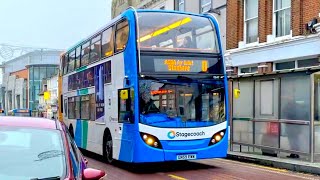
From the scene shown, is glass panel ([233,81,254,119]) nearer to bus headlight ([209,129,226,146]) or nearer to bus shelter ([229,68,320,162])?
bus shelter ([229,68,320,162])

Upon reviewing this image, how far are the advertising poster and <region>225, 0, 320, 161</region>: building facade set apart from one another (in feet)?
15.5

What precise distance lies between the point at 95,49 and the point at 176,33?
3.88 m

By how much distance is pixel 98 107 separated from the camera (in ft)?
49.0

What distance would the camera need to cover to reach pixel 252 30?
2198 centimetres

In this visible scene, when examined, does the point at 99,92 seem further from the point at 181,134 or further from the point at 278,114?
the point at 278,114

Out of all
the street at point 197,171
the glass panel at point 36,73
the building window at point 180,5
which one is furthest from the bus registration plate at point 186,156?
the glass panel at point 36,73

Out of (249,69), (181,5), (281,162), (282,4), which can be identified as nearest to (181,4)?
(181,5)

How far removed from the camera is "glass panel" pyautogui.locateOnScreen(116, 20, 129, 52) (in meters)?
12.3

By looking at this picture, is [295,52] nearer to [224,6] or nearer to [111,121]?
[224,6]

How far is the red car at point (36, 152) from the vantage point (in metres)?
4.66

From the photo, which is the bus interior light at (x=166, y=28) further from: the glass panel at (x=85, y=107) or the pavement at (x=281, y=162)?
the glass panel at (x=85, y=107)

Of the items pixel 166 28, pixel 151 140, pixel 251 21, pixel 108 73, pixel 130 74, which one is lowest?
pixel 151 140

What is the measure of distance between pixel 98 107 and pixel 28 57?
257ft

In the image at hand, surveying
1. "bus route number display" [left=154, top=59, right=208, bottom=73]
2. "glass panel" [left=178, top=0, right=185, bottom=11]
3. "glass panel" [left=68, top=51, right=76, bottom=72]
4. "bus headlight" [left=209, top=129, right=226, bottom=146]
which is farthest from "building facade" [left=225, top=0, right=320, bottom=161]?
"glass panel" [left=68, top=51, right=76, bottom=72]
